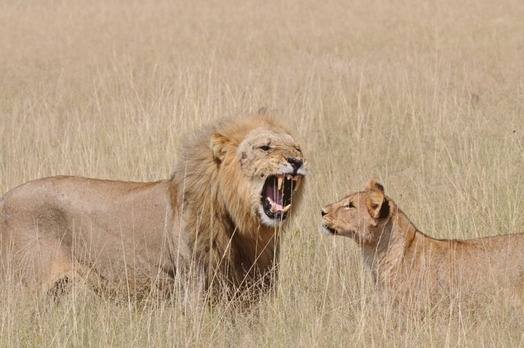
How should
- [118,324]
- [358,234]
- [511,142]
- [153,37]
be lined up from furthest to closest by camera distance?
[153,37]
[511,142]
[358,234]
[118,324]

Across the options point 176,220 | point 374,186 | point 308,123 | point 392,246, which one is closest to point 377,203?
point 374,186

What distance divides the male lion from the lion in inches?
20.4

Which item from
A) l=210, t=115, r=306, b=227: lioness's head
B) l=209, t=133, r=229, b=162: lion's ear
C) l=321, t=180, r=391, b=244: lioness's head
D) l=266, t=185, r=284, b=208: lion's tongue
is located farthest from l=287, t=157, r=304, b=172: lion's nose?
l=321, t=180, r=391, b=244: lioness's head

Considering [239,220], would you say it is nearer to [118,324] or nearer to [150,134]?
[118,324]

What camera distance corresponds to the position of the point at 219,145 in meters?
4.96

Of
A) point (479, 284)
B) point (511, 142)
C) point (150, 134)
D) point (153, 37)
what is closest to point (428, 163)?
point (511, 142)

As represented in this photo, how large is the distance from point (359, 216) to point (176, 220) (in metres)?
0.93

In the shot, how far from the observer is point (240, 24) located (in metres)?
17.0

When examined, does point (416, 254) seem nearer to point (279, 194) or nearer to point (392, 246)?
point (392, 246)

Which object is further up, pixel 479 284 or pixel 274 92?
pixel 274 92

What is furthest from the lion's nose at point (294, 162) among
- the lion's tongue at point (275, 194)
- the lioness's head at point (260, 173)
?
the lion's tongue at point (275, 194)

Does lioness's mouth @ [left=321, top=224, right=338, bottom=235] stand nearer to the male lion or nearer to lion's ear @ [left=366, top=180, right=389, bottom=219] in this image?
lion's ear @ [left=366, top=180, right=389, bottom=219]

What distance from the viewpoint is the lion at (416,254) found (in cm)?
509

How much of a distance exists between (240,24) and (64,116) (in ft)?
23.1
